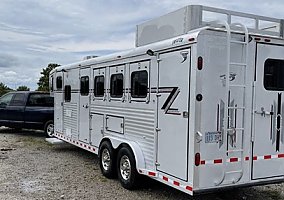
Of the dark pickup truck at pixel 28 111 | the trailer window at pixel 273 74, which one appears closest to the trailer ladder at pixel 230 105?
the trailer window at pixel 273 74

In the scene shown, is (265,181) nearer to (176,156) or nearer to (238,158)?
(238,158)

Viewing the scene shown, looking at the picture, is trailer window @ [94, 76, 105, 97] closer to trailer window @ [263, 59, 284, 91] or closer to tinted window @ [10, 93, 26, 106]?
trailer window @ [263, 59, 284, 91]

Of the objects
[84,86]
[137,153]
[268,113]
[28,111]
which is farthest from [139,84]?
[28,111]

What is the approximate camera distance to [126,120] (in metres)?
6.41

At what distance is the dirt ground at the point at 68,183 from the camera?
19.5 ft

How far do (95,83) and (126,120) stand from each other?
1.66 metres

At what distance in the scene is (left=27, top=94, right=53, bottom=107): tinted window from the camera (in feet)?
43.2

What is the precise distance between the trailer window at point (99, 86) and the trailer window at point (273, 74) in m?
3.36

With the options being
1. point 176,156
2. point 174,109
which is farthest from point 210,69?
point 176,156

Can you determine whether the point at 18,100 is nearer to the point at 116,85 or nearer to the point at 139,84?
the point at 116,85

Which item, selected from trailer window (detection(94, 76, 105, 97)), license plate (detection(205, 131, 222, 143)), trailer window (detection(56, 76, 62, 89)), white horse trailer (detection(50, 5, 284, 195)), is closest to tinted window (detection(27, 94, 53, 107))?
trailer window (detection(56, 76, 62, 89))

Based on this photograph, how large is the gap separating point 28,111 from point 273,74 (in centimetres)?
982

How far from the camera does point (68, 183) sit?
263 inches

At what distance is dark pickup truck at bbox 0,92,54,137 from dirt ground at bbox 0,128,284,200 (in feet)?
9.59
